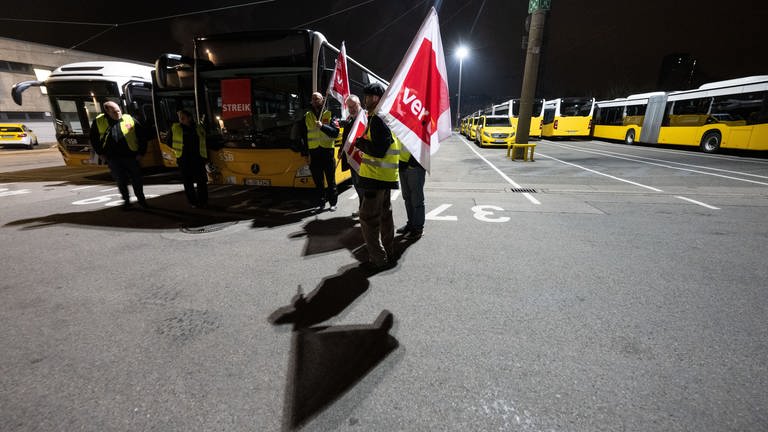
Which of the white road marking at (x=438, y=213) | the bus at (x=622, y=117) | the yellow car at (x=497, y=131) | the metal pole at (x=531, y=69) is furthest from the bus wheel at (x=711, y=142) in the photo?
the white road marking at (x=438, y=213)

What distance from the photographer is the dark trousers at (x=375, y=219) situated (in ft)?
11.8

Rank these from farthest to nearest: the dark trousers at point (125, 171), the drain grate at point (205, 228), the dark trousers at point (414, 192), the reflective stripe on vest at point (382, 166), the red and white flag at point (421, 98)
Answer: the dark trousers at point (125, 171) → the drain grate at point (205, 228) → the dark trousers at point (414, 192) → the reflective stripe on vest at point (382, 166) → the red and white flag at point (421, 98)

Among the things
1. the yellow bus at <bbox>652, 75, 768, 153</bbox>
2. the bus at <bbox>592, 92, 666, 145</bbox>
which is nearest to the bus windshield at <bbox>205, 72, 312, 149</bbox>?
the yellow bus at <bbox>652, 75, 768, 153</bbox>

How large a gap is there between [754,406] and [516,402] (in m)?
1.34

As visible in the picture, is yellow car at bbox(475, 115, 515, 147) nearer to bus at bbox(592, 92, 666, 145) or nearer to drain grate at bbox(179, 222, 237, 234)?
bus at bbox(592, 92, 666, 145)

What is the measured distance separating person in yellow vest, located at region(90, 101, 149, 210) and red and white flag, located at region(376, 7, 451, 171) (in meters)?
5.38

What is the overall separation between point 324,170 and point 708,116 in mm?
20520

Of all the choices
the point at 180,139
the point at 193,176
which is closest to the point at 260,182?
the point at 193,176

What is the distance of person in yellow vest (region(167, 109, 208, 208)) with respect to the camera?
227 inches

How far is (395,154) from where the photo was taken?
3551 millimetres

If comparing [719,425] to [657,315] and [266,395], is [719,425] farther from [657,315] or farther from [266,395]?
[266,395]

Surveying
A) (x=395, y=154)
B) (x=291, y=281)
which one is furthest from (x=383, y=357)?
(x=395, y=154)

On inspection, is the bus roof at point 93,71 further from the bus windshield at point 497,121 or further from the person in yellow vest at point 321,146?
the bus windshield at point 497,121

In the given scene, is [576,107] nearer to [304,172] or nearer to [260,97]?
[304,172]
